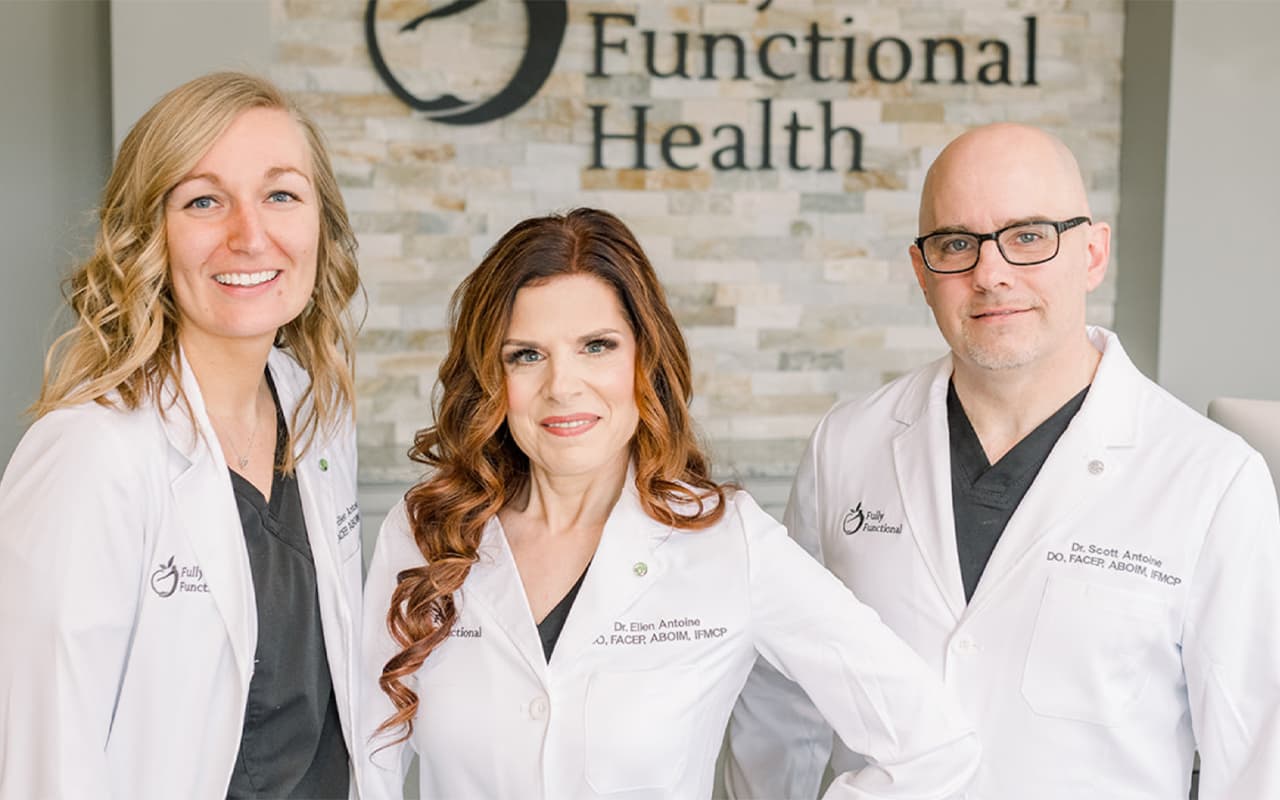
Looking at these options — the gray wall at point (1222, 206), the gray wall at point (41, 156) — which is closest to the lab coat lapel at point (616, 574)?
the gray wall at point (41, 156)

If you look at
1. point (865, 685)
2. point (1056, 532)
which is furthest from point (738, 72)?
point (865, 685)

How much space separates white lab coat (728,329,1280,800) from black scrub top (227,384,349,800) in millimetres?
935

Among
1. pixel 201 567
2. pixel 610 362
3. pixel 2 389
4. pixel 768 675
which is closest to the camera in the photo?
pixel 201 567

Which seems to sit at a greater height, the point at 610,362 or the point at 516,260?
the point at 516,260

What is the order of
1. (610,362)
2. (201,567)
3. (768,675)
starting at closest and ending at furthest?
(201,567), (610,362), (768,675)

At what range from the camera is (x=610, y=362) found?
6.45 feet

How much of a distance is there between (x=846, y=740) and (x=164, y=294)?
4.17 feet

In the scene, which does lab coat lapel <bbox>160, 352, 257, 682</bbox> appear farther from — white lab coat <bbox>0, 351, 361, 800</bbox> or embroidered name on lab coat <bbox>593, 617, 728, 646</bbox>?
embroidered name on lab coat <bbox>593, 617, 728, 646</bbox>

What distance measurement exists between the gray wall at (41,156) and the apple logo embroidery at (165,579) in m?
2.45

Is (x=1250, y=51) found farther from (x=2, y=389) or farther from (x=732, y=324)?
(x=2, y=389)

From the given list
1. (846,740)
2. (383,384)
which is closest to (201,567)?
(846,740)

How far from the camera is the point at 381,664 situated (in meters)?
2.00

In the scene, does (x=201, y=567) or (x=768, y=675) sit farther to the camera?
(x=768, y=675)

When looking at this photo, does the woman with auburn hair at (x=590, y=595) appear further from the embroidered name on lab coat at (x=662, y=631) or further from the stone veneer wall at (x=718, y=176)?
the stone veneer wall at (x=718, y=176)
